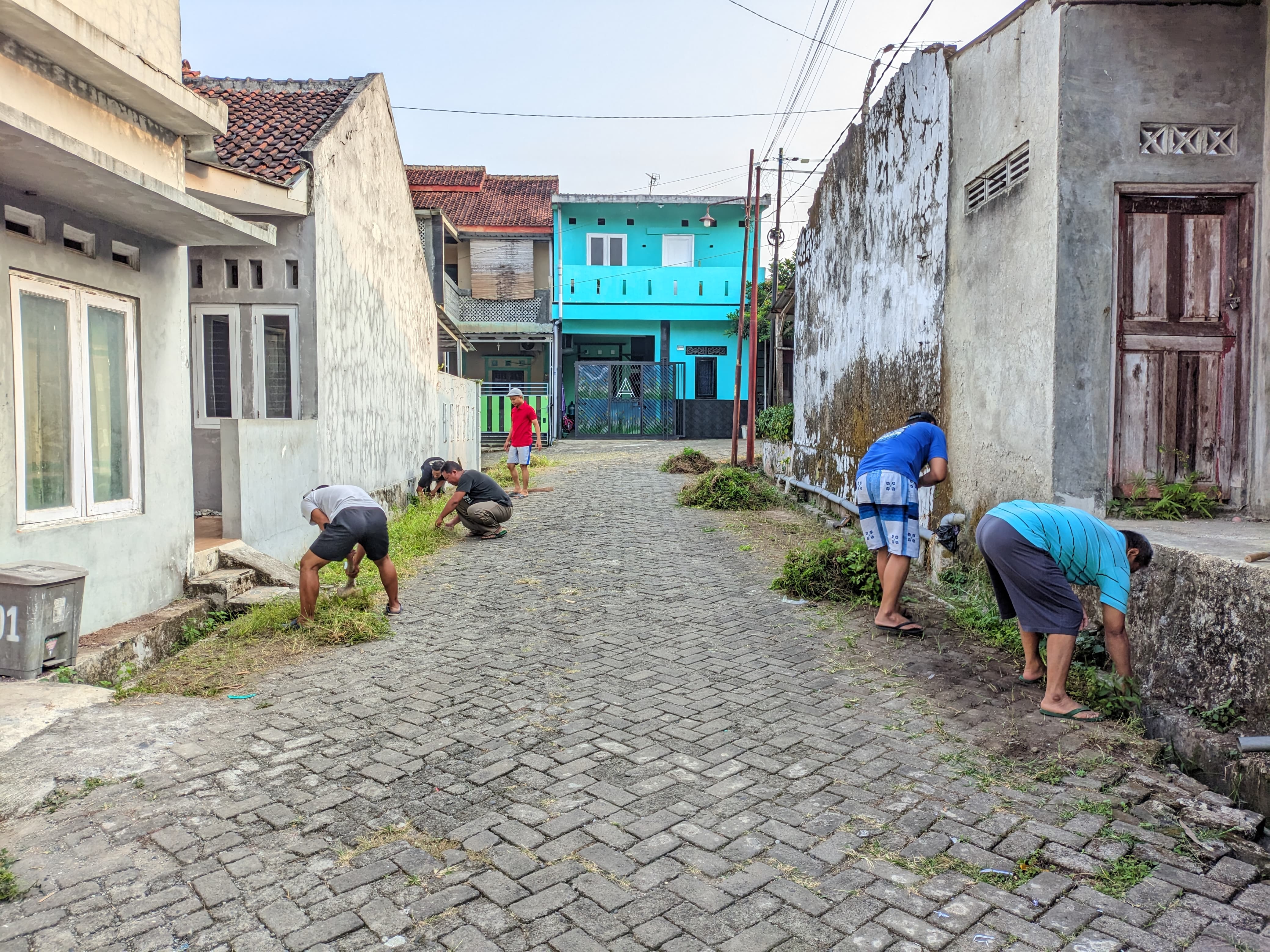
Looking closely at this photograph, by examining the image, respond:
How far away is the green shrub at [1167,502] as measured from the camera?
566cm

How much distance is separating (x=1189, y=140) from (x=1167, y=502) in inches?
92.6

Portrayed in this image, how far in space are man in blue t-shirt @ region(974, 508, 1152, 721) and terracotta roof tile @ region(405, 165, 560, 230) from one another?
25.9 m

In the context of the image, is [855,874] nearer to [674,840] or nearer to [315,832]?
[674,840]

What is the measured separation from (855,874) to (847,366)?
8586mm

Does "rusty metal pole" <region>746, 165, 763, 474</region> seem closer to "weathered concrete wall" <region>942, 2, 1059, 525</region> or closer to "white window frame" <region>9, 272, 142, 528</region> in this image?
"weathered concrete wall" <region>942, 2, 1059, 525</region>

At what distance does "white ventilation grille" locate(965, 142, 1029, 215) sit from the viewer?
6.12m

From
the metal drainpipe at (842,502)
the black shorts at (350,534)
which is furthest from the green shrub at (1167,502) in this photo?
the black shorts at (350,534)

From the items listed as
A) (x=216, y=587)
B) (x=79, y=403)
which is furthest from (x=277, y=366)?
(x=79, y=403)

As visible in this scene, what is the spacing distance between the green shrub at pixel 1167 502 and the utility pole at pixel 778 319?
44.5 feet

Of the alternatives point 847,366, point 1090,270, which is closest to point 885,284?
point 847,366

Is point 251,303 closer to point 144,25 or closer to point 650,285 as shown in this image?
point 144,25

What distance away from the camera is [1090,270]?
561 centimetres

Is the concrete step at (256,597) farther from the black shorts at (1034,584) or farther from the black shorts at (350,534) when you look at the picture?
the black shorts at (1034,584)

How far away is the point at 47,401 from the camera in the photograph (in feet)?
18.1
